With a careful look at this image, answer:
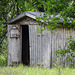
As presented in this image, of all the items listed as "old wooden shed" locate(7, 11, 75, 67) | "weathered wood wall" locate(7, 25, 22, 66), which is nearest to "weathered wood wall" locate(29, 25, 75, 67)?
"old wooden shed" locate(7, 11, 75, 67)

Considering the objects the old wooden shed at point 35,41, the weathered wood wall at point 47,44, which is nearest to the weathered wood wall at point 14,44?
the old wooden shed at point 35,41

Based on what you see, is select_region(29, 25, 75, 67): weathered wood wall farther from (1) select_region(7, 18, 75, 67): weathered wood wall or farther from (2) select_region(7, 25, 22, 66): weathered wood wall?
(2) select_region(7, 25, 22, 66): weathered wood wall

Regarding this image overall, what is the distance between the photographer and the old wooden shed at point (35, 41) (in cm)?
1075

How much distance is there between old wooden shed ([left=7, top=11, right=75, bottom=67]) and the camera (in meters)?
10.8

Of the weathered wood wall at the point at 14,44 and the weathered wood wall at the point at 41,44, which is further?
the weathered wood wall at the point at 14,44

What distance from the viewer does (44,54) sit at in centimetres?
1089

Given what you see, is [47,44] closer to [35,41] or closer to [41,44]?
[41,44]

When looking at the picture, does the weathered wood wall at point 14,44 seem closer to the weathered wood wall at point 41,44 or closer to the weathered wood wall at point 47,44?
the weathered wood wall at point 41,44

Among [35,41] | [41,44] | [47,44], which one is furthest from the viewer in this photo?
[35,41]

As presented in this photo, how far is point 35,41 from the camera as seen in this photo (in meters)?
11.2

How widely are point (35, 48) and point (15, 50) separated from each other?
1.27m

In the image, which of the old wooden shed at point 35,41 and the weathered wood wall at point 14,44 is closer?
the old wooden shed at point 35,41

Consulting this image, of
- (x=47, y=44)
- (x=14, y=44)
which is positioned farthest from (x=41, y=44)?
(x=14, y=44)

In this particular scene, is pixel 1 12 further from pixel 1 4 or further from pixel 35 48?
pixel 35 48
